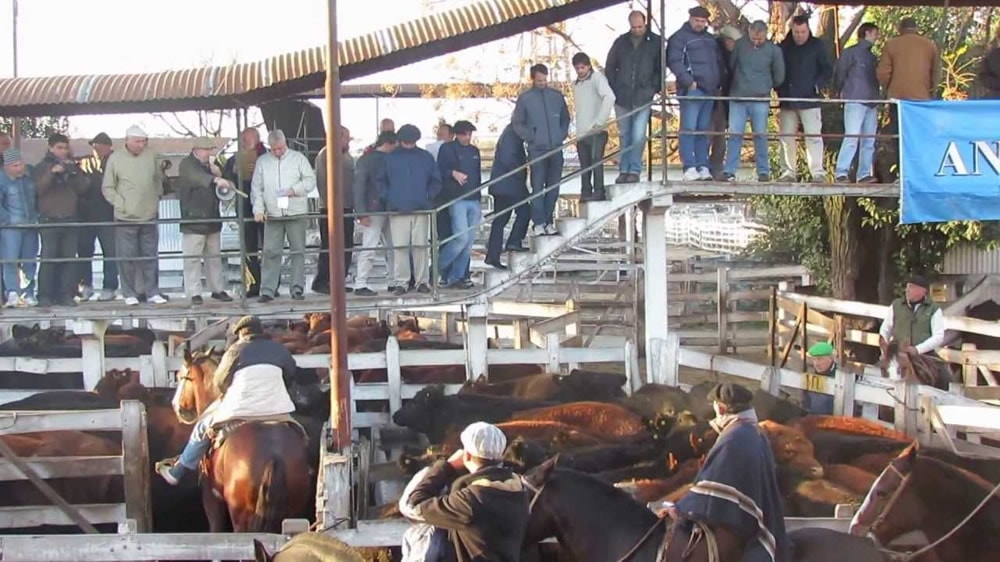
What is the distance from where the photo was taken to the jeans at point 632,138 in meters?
12.8

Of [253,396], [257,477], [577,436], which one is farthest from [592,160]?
[257,477]

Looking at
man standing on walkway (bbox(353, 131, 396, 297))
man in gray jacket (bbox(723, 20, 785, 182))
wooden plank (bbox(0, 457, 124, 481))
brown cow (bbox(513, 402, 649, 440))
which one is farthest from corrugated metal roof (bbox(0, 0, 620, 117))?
wooden plank (bbox(0, 457, 124, 481))

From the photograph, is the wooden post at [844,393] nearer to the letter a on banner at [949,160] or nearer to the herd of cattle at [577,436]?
the herd of cattle at [577,436]

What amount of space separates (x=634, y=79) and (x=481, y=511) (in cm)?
750

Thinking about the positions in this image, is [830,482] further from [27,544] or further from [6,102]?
[6,102]

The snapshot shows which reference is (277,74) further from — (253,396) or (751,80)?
(751,80)

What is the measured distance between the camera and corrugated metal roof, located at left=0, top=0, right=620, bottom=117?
12359mm

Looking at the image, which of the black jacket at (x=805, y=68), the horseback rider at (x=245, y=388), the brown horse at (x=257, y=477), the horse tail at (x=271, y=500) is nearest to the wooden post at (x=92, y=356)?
the horseback rider at (x=245, y=388)

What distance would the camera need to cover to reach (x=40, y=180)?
43.7 feet

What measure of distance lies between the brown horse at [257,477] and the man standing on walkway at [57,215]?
16.0 feet

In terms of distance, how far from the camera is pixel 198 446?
956 centimetres

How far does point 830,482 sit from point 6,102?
368 inches

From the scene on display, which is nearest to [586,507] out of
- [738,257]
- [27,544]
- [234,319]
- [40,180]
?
[27,544]

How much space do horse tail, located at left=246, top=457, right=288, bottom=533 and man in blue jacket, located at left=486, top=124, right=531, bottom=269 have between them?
5004 millimetres
